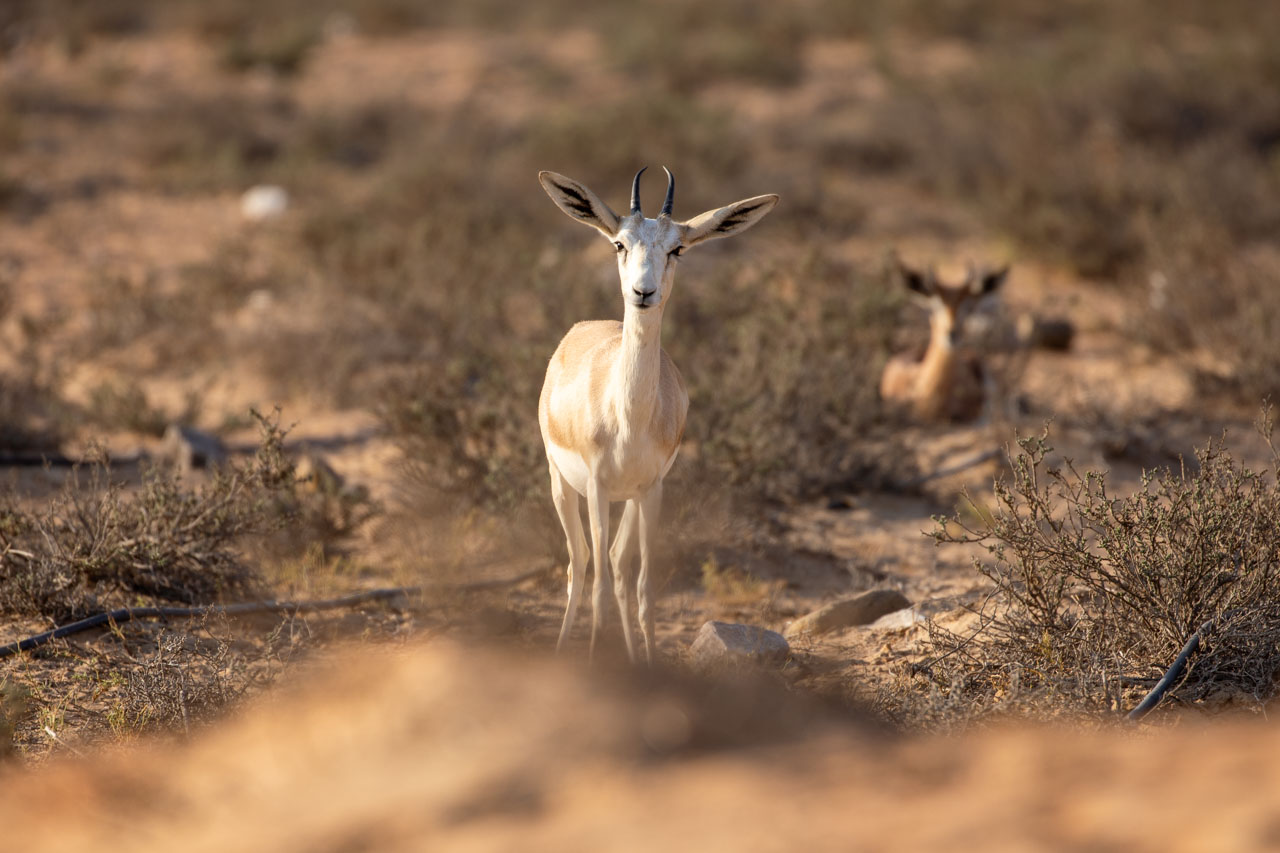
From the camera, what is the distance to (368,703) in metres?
2.78

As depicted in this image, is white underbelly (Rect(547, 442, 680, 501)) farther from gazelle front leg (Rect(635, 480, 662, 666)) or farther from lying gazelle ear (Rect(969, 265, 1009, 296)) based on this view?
lying gazelle ear (Rect(969, 265, 1009, 296))

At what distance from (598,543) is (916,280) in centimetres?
440

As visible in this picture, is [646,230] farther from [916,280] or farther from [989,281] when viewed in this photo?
[989,281]

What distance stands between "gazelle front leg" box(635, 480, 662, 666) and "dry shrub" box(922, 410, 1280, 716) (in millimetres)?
1177

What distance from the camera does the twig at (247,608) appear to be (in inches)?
191

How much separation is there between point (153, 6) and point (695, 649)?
2197 centimetres

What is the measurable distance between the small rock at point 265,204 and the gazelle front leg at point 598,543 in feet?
29.1

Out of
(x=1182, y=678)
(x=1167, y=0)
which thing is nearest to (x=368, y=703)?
(x=1182, y=678)

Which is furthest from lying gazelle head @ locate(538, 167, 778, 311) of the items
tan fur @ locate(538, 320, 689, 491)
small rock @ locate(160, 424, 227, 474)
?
small rock @ locate(160, 424, 227, 474)

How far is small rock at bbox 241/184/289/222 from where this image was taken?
12.6m

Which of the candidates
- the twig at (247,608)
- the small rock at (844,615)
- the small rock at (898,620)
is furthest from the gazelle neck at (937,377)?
the twig at (247,608)

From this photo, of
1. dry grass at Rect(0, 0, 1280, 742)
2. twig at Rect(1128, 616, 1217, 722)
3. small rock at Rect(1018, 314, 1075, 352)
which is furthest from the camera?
small rock at Rect(1018, 314, 1075, 352)

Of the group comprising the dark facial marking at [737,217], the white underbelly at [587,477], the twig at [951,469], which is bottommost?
the twig at [951,469]

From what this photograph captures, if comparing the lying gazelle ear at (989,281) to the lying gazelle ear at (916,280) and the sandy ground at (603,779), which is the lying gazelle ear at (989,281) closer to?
the lying gazelle ear at (916,280)
